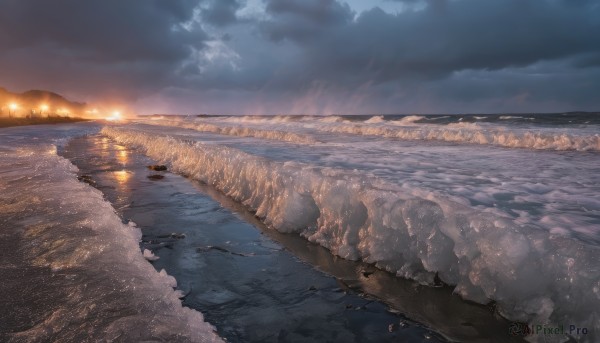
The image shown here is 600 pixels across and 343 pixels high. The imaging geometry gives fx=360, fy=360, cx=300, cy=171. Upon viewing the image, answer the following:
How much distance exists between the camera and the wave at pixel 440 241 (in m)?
2.43

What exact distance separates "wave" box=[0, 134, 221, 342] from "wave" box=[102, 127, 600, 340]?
1.94 metres

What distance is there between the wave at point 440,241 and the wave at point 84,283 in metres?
1.94

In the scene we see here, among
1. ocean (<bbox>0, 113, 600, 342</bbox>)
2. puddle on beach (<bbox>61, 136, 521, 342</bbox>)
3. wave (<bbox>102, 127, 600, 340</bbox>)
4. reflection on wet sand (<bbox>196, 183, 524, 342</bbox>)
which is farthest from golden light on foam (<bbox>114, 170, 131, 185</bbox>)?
reflection on wet sand (<bbox>196, 183, 524, 342</bbox>)

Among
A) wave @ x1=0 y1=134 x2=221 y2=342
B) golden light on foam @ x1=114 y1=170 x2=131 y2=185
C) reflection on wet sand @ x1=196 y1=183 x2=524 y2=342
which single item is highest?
wave @ x1=0 y1=134 x2=221 y2=342

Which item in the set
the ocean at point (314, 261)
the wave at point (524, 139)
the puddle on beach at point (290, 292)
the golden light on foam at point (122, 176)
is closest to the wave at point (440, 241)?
the ocean at point (314, 261)

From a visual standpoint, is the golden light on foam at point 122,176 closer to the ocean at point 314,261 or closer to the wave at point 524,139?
the ocean at point 314,261

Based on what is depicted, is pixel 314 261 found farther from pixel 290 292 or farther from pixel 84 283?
pixel 84 283

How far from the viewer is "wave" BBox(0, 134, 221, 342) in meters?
2.32

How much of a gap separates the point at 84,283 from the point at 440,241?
3070mm

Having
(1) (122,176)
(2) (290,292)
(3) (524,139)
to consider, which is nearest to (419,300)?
(2) (290,292)

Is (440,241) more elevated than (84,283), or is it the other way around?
(440,241)

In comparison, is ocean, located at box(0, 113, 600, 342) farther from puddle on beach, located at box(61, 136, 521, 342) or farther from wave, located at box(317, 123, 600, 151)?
wave, located at box(317, 123, 600, 151)

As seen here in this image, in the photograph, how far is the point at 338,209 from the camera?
14.5ft

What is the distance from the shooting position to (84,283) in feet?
9.59
